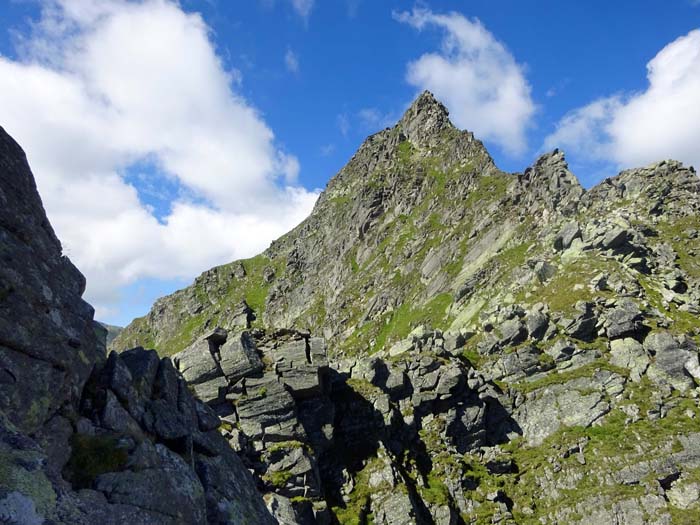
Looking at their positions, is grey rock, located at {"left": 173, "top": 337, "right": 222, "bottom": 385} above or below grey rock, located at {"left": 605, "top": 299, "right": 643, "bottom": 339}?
above

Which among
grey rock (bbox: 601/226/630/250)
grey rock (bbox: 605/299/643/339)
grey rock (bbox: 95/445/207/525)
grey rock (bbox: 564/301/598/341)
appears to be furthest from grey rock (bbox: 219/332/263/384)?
grey rock (bbox: 601/226/630/250)

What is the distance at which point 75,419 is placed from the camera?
13.9m

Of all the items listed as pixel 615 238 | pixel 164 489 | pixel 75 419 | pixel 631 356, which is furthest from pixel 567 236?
pixel 75 419

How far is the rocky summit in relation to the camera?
13.2 meters

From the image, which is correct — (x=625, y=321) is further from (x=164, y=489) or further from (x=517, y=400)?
(x=164, y=489)

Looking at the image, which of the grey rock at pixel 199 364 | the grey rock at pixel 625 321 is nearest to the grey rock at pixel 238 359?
the grey rock at pixel 199 364

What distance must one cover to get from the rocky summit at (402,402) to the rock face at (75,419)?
0.21 ft

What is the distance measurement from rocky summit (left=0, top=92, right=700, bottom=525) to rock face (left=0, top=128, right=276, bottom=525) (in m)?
0.07

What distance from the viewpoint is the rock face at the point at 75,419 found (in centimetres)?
1028

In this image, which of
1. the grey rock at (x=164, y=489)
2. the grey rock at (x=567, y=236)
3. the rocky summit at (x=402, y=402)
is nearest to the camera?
the grey rock at (x=164, y=489)

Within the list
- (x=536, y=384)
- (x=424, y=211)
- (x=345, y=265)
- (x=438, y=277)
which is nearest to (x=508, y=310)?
(x=536, y=384)

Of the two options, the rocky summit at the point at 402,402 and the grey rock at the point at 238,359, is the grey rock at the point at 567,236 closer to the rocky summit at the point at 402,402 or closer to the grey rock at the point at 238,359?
the rocky summit at the point at 402,402

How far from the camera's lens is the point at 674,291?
57.3 metres

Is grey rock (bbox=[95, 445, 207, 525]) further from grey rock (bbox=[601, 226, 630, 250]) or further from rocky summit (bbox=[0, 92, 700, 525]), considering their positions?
grey rock (bbox=[601, 226, 630, 250])
